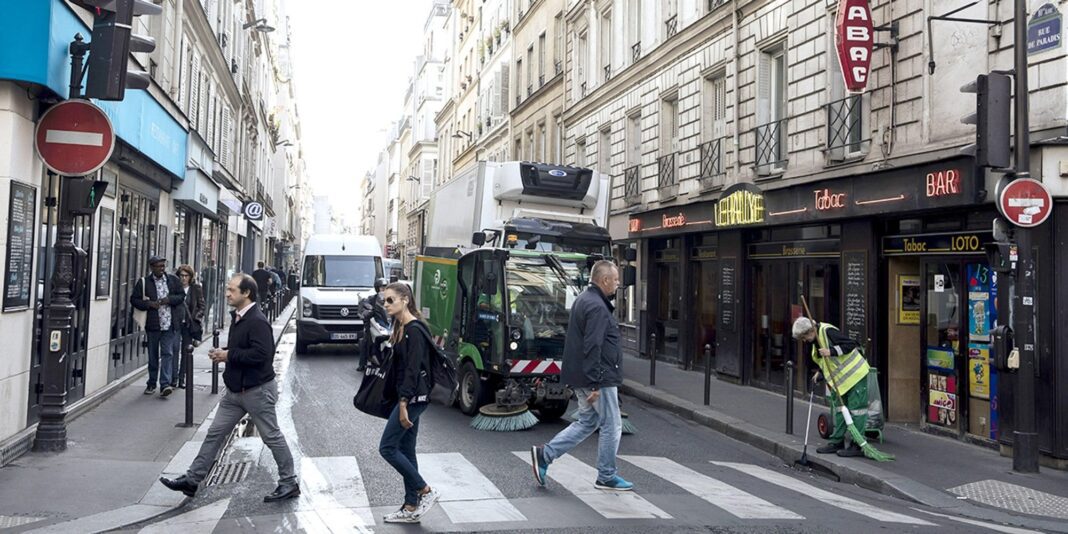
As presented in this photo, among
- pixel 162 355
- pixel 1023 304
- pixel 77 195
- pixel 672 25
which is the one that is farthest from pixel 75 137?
pixel 672 25

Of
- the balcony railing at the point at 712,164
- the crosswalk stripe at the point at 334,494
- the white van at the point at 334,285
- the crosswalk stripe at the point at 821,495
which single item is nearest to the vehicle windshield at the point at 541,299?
the crosswalk stripe at the point at 821,495

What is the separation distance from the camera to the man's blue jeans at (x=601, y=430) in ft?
21.7

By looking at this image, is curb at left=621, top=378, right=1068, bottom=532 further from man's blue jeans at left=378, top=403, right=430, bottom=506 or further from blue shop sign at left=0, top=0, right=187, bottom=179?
blue shop sign at left=0, top=0, right=187, bottom=179

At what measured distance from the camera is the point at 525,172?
11695 mm

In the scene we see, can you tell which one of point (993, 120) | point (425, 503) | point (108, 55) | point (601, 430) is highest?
point (108, 55)

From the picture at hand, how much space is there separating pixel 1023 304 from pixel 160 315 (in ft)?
32.6

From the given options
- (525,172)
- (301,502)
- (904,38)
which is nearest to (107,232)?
(525,172)

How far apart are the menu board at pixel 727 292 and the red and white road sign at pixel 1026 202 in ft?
23.1

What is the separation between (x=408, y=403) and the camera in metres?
5.66

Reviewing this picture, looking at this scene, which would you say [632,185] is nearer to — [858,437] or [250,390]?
[858,437]

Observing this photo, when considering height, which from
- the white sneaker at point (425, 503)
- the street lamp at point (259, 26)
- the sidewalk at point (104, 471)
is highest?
the street lamp at point (259, 26)

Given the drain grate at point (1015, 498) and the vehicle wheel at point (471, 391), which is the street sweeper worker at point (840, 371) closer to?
the drain grate at point (1015, 498)

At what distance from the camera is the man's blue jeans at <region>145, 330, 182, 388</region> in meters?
11.1

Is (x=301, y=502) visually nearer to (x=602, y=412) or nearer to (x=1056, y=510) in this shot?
(x=602, y=412)
